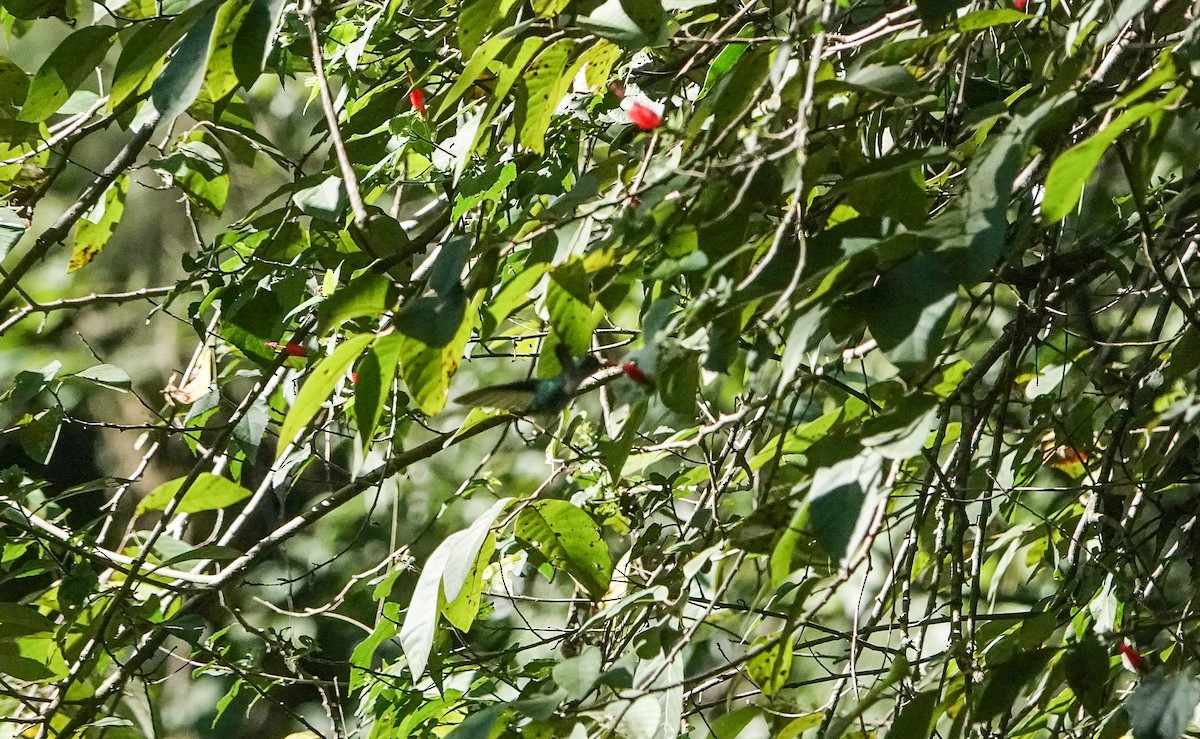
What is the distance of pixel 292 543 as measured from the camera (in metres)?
3.21

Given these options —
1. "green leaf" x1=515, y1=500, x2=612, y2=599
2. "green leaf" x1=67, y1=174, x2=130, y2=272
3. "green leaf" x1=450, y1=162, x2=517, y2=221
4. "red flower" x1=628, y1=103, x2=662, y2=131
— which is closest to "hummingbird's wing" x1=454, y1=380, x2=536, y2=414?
"green leaf" x1=515, y1=500, x2=612, y2=599

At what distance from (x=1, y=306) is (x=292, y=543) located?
5.86 ft

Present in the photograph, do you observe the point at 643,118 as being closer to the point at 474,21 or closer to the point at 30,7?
the point at 474,21

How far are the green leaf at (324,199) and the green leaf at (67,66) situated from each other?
0.24 m

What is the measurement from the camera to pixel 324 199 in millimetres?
1097

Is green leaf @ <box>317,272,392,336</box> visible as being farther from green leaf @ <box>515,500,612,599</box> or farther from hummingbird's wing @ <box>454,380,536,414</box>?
green leaf @ <box>515,500,612,599</box>

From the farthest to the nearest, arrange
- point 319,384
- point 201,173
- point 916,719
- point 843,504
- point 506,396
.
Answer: point 201,173 < point 506,396 < point 916,719 < point 319,384 < point 843,504

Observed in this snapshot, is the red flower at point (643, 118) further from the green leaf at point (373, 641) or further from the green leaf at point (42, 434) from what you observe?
the green leaf at point (42, 434)

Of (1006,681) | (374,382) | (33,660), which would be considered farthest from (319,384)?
(33,660)

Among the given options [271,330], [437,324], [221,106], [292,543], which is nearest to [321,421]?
[271,330]

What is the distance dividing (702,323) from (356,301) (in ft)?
0.77

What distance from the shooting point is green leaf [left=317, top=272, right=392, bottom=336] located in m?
0.71

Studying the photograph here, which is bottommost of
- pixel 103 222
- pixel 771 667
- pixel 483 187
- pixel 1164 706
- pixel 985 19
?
pixel 1164 706

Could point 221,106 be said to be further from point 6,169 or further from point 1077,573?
point 1077,573
